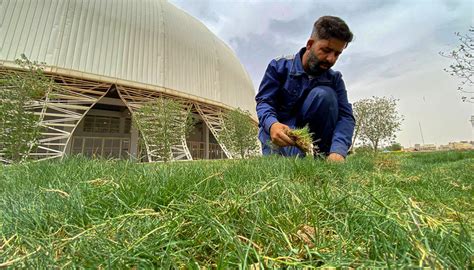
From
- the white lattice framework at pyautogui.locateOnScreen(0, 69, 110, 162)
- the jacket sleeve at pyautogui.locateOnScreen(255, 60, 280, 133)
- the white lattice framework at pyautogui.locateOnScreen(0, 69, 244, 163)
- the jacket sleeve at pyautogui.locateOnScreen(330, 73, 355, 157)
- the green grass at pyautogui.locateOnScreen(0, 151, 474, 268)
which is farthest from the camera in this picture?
the white lattice framework at pyautogui.locateOnScreen(0, 69, 110, 162)

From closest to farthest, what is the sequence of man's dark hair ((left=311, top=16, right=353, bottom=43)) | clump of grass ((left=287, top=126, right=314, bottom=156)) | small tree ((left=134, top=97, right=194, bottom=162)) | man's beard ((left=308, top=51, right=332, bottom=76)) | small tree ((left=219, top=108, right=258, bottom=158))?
clump of grass ((left=287, top=126, right=314, bottom=156))
man's dark hair ((left=311, top=16, right=353, bottom=43))
man's beard ((left=308, top=51, right=332, bottom=76))
small tree ((left=134, top=97, right=194, bottom=162))
small tree ((left=219, top=108, right=258, bottom=158))

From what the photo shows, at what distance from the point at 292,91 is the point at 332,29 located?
92 cm

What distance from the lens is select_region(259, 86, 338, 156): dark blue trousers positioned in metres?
3.15

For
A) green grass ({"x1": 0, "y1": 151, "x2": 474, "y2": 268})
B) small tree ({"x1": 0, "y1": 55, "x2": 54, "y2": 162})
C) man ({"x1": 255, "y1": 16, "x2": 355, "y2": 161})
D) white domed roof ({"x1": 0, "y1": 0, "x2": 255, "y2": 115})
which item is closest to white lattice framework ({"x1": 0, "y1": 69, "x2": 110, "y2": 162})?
white domed roof ({"x1": 0, "y1": 0, "x2": 255, "y2": 115})

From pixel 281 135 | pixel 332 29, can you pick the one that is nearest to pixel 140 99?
pixel 332 29

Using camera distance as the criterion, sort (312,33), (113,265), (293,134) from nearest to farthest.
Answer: (113,265), (293,134), (312,33)

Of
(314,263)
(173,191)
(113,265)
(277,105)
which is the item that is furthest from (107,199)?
(277,105)

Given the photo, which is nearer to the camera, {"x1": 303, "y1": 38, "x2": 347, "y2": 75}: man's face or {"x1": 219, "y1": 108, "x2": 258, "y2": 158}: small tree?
{"x1": 303, "y1": 38, "x2": 347, "y2": 75}: man's face

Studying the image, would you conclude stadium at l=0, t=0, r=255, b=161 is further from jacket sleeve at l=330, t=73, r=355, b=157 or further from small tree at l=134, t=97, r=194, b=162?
jacket sleeve at l=330, t=73, r=355, b=157

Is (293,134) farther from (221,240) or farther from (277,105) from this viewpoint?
(221,240)

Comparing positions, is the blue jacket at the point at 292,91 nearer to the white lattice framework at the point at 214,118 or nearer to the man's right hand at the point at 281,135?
the man's right hand at the point at 281,135

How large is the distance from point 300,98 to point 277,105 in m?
0.34

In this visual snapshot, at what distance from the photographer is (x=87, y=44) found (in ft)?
60.5

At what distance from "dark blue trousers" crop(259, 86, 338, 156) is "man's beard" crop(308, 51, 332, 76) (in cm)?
21
